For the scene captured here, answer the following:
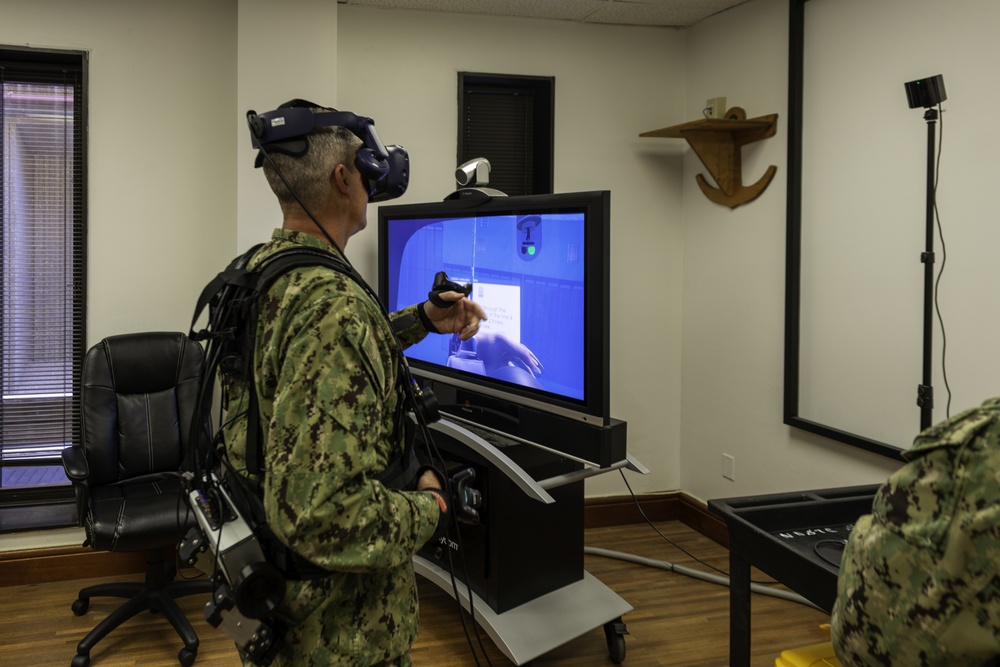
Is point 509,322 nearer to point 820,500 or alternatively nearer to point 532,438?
point 532,438

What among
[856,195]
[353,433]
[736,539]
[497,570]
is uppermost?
[856,195]

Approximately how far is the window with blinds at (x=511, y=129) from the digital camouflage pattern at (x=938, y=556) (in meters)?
3.20

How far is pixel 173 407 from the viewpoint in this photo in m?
3.38

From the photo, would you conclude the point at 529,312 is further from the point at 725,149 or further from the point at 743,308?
the point at 725,149

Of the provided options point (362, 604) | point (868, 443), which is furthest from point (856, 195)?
Result: point (362, 604)

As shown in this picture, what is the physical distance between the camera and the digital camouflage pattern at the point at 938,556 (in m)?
0.82

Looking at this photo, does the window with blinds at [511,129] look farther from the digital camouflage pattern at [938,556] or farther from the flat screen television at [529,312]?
the digital camouflage pattern at [938,556]

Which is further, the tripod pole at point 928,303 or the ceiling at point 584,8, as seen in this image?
the ceiling at point 584,8

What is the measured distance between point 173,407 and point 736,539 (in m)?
2.37

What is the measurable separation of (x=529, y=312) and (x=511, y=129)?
1.59m

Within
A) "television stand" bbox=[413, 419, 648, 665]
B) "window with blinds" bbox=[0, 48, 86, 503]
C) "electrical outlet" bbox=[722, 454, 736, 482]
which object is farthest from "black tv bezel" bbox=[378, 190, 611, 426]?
"window with blinds" bbox=[0, 48, 86, 503]

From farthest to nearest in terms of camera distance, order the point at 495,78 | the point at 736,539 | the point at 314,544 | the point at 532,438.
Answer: the point at 495,78 → the point at 532,438 → the point at 736,539 → the point at 314,544

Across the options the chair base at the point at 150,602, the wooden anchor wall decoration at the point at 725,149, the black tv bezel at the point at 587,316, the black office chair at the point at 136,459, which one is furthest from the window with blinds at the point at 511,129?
the chair base at the point at 150,602

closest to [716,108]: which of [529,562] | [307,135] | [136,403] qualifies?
[529,562]
